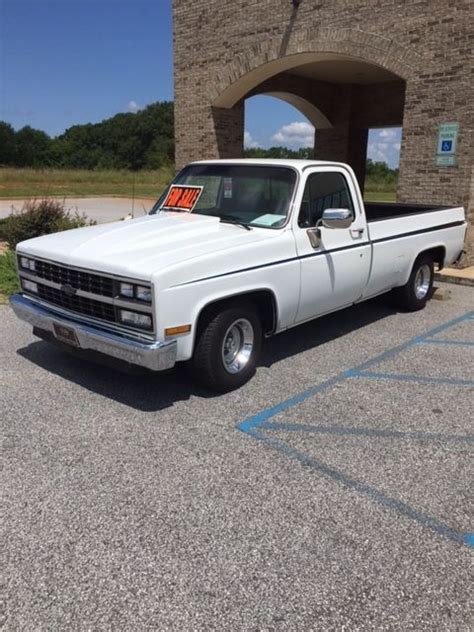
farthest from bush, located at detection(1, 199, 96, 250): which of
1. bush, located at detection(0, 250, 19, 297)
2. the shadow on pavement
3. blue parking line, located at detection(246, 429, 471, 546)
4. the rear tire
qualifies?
blue parking line, located at detection(246, 429, 471, 546)

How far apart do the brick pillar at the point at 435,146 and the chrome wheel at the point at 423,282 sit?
2857 millimetres

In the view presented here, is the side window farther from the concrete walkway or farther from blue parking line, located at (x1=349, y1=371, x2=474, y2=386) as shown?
the concrete walkway

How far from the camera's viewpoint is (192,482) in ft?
11.1

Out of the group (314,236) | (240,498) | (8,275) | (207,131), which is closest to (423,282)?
(314,236)

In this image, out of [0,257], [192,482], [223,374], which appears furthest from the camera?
[0,257]

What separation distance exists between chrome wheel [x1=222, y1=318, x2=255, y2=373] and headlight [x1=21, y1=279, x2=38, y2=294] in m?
1.79

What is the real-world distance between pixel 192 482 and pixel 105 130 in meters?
90.3

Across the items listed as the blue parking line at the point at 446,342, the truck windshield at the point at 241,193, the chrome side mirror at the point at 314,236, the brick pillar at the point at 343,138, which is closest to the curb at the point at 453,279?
the blue parking line at the point at 446,342

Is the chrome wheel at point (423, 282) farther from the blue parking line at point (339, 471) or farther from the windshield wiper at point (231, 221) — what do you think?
the windshield wiper at point (231, 221)

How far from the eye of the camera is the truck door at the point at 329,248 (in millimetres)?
5098

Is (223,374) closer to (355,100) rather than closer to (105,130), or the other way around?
(355,100)

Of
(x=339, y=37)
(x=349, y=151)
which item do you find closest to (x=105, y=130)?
(x=349, y=151)

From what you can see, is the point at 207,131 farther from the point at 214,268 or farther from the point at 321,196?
the point at 214,268

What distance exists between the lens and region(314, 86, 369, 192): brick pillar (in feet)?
59.6
